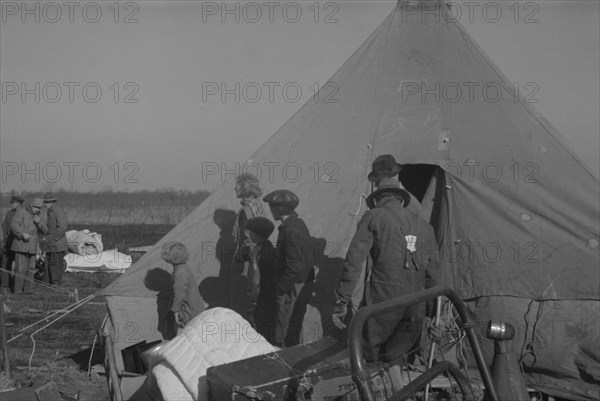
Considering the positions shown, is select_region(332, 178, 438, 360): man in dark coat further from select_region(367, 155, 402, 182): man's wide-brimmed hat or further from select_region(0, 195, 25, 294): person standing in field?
select_region(0, 195, 25, 294): person standing in field

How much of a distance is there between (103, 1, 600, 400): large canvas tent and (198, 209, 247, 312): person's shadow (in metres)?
0.02

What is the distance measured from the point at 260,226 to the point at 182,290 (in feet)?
2.79

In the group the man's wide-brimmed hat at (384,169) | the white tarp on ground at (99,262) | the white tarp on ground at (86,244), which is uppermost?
the man's wide-brimmed hat at (384,169)

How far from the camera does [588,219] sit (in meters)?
6.19

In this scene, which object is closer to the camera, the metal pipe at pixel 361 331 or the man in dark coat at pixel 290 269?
the metal pipe at pixel 361 331

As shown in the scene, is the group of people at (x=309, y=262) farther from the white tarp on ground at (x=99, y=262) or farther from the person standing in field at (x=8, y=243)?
the white tarp on ground at (x=99, y=262)

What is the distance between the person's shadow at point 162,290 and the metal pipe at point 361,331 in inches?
164

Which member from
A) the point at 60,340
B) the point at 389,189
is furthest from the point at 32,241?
the point at 389,189

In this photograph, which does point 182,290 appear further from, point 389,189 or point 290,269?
point 389,189

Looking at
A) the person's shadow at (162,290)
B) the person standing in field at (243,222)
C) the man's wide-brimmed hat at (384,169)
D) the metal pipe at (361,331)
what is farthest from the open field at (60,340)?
the metal pipe at (361,331)

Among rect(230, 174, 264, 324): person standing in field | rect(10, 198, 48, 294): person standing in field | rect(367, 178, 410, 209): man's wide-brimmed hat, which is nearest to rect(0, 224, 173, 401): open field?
rect(10, 198, 48, 294): person standing in field

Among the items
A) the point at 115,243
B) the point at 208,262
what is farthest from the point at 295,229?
the point at 115,243

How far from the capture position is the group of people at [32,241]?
12.0 metres

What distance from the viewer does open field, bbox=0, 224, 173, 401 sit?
18.5 ft
